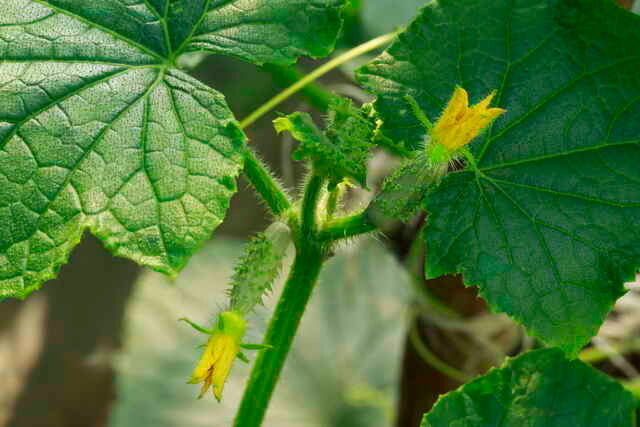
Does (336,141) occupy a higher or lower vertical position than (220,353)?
higher

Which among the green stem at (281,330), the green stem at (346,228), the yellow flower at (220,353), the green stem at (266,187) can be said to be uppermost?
the green stem at (266,187)

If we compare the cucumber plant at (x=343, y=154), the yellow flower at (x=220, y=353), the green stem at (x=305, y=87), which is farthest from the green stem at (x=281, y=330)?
the green stem at (x=305, y=87)

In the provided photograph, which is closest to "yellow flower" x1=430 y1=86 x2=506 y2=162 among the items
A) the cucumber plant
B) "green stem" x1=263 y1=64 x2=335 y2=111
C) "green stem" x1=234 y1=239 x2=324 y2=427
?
the cucumber plant

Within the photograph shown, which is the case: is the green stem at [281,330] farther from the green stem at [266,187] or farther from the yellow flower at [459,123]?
the yellow flower at [459,123]

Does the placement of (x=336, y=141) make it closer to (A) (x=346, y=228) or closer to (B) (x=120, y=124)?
(A) (x=346, y=228)

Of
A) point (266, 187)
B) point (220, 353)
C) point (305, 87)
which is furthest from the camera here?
point (305, 87)

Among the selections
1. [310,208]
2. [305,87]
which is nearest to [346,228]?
[310,208]

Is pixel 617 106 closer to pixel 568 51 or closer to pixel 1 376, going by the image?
pixel 568 51
